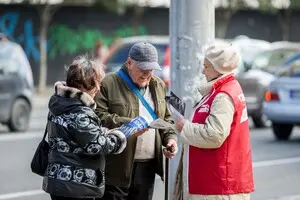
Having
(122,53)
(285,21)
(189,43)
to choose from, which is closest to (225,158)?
(189,43)

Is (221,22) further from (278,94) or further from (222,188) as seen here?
(222,188)

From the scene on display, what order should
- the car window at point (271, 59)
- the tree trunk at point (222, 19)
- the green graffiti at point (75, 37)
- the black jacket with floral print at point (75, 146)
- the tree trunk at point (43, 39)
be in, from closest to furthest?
the black jacket with floral print at point (75, 146) → the car window at point (271, 59) → the tree trunk at point (43, 39) → the green graffiti at point (75, 37) → the tree trunk at point (222, 19)

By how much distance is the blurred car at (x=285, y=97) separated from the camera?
1589cm

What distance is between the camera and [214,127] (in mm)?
5449

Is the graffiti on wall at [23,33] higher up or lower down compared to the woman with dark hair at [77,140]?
lower down

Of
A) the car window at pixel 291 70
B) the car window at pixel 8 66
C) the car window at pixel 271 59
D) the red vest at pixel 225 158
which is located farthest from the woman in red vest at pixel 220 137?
the car window at pixel 271 59

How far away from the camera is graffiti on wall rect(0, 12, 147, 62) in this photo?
96.0 ft

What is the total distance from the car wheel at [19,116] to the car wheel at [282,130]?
4930mm

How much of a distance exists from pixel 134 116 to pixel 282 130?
35.1 ft

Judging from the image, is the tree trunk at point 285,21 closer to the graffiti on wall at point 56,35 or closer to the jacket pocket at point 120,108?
the graffiti on wall at point 56,35

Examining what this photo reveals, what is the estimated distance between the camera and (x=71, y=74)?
5.70 meters

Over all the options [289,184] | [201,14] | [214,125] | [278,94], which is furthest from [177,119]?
[278,94]

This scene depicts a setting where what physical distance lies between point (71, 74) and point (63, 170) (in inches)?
24.2

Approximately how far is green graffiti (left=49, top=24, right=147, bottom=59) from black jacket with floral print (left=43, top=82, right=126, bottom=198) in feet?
80.5
